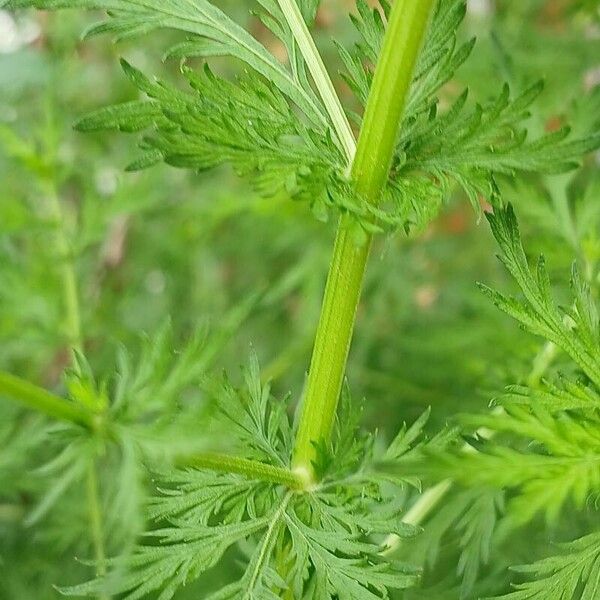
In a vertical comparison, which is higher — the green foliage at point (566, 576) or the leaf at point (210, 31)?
the leaf at point (210, 31)

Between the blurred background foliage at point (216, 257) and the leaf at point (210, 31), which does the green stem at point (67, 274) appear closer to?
the blurred background foliage at point (216, 257)

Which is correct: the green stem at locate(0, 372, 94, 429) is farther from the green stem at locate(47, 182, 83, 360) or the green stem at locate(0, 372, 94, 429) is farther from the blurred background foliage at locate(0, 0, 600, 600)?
the green stem at locate(47, 182, 83, 360)

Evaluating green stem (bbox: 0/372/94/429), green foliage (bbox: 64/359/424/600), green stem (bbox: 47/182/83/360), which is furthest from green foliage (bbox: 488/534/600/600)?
green stem (bbox: 47/182/83/360)

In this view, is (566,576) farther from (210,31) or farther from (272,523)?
(210,31)

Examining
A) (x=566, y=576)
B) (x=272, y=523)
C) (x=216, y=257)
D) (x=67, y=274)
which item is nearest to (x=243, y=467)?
(x=272, y=523)

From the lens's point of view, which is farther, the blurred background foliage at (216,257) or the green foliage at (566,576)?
the blurred background foliage at (216,257)

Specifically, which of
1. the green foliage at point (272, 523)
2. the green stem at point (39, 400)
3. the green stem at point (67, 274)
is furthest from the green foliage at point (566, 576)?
the green stem at point (67, 274)
